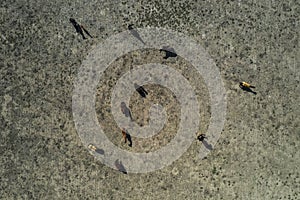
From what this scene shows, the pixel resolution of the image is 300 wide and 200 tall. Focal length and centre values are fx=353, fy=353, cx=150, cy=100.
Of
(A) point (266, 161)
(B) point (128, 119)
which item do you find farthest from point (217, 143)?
(B) point (128, 119)

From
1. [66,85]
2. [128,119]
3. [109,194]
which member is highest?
[66,85]

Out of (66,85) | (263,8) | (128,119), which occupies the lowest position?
(128,119)

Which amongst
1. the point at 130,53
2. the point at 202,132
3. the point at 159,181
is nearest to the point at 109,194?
the point at 159,181

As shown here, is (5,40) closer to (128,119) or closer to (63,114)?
(63,114)

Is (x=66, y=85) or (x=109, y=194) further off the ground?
(x=66, y=85)

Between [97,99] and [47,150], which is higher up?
[97,99]

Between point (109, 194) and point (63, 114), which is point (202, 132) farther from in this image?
point (63, 114)
